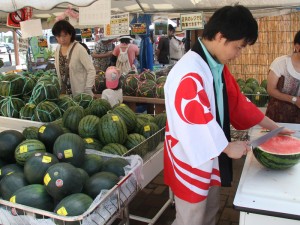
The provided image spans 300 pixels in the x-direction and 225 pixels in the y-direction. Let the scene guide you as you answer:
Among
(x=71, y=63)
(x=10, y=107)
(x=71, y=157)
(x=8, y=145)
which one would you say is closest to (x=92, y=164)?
(x=71, y=157)

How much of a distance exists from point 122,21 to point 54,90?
1459 mm

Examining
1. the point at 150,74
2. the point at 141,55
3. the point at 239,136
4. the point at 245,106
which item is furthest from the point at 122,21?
the point at 141,55

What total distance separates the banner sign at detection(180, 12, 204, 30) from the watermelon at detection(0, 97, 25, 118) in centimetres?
249

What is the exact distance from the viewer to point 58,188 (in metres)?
1.74

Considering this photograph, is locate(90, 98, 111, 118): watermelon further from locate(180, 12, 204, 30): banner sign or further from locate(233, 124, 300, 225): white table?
locate(180, 12, 204, 30): banner sign

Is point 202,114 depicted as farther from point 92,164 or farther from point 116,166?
point 92,164

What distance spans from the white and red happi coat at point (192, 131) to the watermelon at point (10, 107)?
2.02 metres

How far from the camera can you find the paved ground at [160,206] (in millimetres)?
3385

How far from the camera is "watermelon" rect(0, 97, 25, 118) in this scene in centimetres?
334

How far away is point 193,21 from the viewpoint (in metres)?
4.49

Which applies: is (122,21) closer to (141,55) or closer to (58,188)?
(58,188)

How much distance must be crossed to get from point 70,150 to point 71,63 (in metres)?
2.54

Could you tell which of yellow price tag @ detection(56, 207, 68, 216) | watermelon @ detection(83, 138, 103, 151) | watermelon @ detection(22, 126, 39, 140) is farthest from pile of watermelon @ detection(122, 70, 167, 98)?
yellow price tag @ detection(56, 207, 68, 216)

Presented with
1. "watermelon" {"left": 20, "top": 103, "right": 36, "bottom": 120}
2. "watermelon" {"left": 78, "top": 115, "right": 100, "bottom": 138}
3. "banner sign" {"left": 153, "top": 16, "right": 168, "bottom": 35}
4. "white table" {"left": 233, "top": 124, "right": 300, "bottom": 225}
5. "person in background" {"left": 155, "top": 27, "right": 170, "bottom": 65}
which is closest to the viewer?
"white table" {"left": 233, "top": 124, "right": 300, "bottom": 225}
